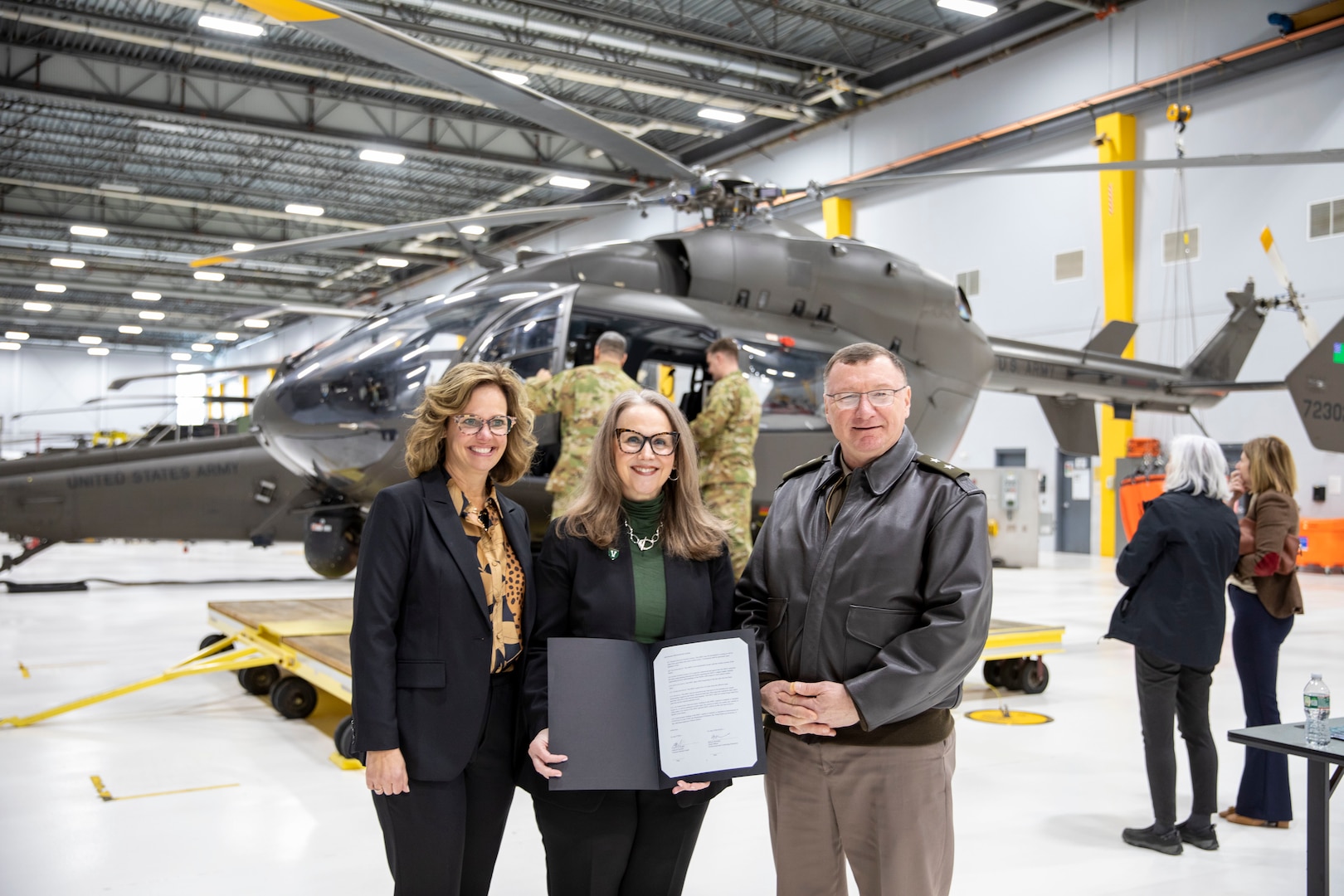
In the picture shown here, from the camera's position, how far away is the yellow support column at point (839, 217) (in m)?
20.2

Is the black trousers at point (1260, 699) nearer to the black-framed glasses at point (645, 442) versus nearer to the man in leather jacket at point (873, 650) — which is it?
the man in leather jacket at point (873, 650)

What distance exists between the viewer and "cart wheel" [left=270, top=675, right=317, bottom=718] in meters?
5.42

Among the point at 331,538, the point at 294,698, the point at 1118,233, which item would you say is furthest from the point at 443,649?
the point at 1118,233

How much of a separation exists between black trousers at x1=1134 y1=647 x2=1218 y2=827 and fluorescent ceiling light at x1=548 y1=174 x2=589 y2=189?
60.7 ft

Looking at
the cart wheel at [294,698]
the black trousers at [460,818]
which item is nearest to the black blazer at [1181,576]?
the black trousers at [460,818]

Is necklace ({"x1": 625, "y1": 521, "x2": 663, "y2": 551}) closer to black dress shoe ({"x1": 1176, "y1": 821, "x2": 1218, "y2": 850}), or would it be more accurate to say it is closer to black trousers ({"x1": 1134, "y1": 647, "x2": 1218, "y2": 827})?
black trousers ({"x1": 1134, "y1": 647, "x2": 1218, "y2": 827})

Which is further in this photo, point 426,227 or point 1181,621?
point 426,227

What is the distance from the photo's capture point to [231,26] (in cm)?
1393

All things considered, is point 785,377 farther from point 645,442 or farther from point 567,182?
point 567,182

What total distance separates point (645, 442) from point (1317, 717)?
1822mm

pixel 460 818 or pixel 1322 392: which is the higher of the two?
pixel 1322 392

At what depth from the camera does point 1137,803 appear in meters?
4.08

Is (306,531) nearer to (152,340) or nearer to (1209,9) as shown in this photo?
(1209,9)

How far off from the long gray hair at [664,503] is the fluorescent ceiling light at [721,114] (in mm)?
16938
